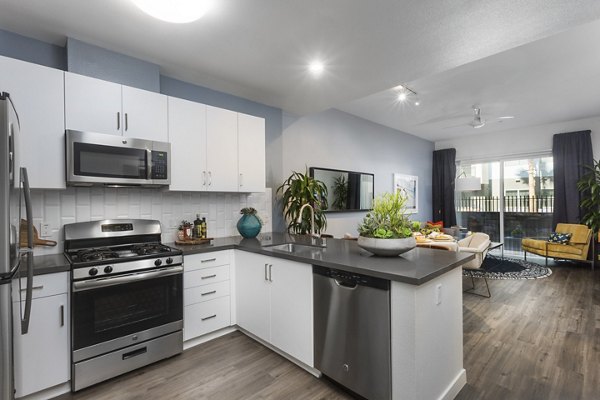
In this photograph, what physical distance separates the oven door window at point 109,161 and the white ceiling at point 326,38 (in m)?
0.90

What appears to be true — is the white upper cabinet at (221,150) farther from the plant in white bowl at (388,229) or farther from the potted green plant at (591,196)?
the potted green plant at (591,196)

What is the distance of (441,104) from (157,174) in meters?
4.31

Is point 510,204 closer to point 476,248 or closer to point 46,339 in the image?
point 476,248

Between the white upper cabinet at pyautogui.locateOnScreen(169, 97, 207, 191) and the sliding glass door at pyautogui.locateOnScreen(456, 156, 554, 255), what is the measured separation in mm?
6731

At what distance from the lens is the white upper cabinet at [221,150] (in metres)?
2.95

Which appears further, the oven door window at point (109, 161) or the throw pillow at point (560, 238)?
the throw pillow at point (560, 238)

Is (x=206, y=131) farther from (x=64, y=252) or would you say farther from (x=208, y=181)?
(x=64, y=252)

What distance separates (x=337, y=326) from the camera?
1.88 m

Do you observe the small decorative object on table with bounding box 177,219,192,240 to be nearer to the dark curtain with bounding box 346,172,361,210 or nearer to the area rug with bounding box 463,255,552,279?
the dark curtain with bounding box 346,172,361,210

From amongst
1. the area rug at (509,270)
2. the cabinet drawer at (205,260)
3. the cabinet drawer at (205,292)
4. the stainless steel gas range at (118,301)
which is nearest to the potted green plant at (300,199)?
the cabinet drawer at (205,260)

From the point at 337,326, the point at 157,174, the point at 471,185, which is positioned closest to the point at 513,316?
the point at 337,326

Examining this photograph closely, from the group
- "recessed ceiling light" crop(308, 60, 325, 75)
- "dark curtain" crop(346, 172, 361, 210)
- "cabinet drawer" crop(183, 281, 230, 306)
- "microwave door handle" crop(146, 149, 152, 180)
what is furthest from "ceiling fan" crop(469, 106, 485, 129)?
"microwave door handle" crop(146, 149, 152, 180)

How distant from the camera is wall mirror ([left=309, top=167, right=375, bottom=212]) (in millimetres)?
4754

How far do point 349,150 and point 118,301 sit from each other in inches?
163
